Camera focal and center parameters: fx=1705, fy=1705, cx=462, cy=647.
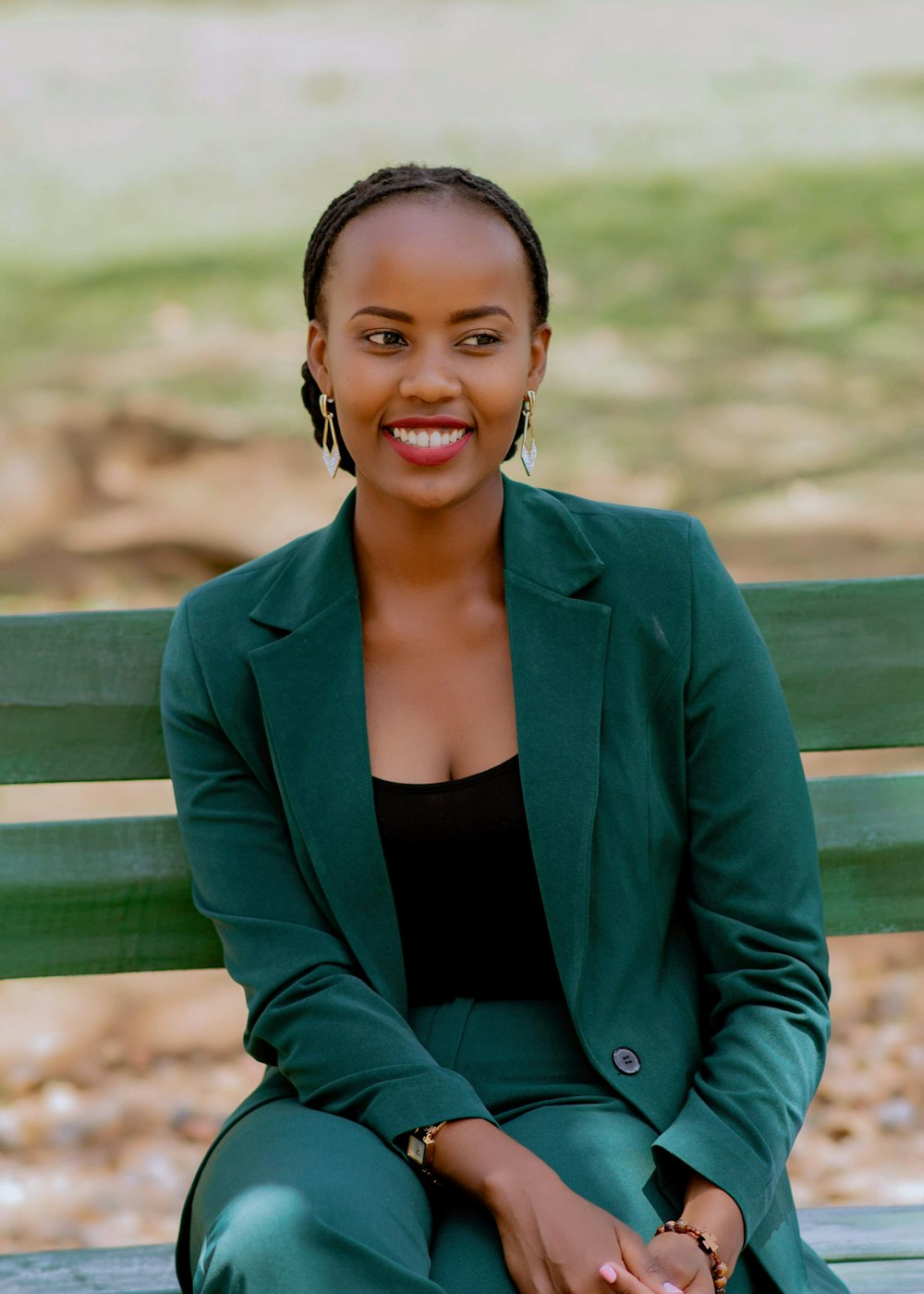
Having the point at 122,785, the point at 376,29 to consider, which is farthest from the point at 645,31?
the point at 122,785

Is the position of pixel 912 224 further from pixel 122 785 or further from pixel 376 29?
pixel 122 785

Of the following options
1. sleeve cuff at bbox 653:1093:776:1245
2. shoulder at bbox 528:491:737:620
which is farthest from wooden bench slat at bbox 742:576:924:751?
sleeve cuff at bbox 653:1093:776:1245

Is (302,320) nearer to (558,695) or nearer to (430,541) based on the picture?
(430,541)

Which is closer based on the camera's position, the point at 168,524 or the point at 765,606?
the point at 765,606

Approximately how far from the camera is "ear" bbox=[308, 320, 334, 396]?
268cm

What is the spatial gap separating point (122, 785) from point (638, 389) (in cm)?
362

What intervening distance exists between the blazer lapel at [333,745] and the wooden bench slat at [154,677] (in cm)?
37

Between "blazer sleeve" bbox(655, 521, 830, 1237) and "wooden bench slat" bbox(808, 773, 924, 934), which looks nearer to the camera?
"blazer sleeve" bbox(655, 521, 830, 1237)

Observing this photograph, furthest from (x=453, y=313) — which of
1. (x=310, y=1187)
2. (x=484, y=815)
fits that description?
(x=310, y=1187)

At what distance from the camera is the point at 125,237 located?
32.1 ft

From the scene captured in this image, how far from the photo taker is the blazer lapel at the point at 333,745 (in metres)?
2.59

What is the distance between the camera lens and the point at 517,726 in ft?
8.46

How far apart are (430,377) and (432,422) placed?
68 mm

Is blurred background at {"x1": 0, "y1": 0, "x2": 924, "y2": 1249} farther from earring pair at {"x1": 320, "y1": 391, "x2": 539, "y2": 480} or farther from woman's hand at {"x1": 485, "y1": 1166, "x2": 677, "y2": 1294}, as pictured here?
earring pair at {"x1": 320, "y1": 391, "x2": 539, "y2": 480}
